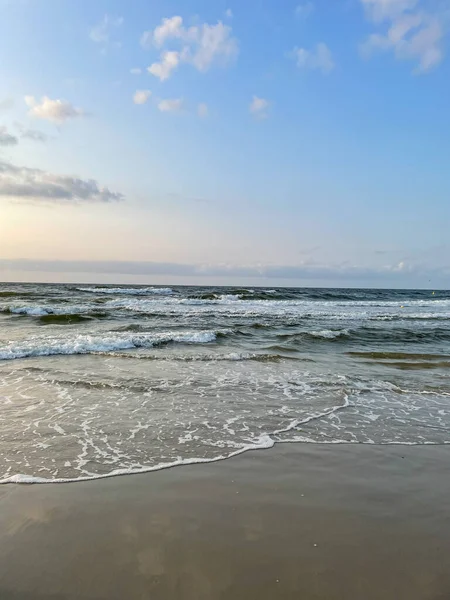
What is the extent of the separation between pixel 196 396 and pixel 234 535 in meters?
4.69

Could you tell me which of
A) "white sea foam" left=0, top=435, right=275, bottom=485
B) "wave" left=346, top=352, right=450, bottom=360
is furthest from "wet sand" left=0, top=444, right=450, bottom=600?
"wave" left=346, top=352, right=450, bottom=360

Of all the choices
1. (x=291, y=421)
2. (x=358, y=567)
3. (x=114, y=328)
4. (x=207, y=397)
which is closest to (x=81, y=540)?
(x=358, y=567)

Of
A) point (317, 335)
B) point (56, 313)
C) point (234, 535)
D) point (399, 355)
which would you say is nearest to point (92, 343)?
point (317, 335)

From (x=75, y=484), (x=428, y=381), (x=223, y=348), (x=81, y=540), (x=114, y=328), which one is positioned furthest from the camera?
(x=114, y=328)

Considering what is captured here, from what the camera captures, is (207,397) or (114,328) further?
(114,328)

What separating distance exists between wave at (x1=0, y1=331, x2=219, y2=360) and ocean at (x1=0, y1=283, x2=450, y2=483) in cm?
4

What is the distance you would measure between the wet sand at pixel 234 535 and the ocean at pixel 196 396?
67 cm

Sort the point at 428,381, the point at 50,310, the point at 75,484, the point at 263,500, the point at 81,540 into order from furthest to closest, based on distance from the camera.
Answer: the point at 50,310 < the point at 428,381 < the point at 75,484 < the point at 263,500 < the point at 81,540

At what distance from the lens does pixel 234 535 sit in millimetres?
3373

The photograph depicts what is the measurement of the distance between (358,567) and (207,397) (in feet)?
16.8

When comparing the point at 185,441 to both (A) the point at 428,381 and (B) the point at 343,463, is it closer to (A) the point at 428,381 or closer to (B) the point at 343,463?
(B) the point at 343,463

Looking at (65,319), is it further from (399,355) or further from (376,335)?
(399,355)

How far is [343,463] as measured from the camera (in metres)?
4.98

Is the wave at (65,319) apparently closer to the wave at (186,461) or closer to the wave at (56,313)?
the wave at (56,313)
